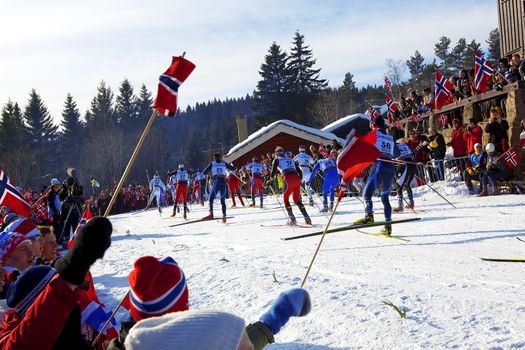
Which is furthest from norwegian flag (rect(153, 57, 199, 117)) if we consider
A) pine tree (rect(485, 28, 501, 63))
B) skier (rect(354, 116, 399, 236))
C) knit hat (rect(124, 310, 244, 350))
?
pine tree (rect(485, 28, 501, 63))

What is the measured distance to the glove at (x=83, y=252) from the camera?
217cm

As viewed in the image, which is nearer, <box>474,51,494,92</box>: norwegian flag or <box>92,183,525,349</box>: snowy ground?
<box>92,183,525,349</box>: snowy ground

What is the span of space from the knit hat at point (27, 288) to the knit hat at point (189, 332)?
1.39 meters

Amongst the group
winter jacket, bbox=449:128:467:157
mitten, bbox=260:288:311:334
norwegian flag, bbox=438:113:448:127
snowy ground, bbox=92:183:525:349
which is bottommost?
snowy ground, bbox=92:183:525:349

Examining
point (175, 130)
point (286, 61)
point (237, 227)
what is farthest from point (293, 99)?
point (175, 130)

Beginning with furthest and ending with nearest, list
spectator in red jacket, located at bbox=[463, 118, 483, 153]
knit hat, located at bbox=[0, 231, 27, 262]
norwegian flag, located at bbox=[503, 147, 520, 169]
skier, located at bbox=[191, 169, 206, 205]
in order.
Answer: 1. skier, located at bbox=[191, 169, 206, 205]
2. spectator in red jacket, located at bbox=[463, 118, 483, 153]
3. norwegian flag, located at bbox=[503, 147, 520, 169]
4. knit hat, located at bbox=[0, 231, 27, 262]

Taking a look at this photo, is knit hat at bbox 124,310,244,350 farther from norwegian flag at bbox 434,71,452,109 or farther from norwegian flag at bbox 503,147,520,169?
norwegian flag at bbox 434,71,452,109

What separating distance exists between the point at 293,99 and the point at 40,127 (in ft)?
135

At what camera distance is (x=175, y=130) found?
155000 mm

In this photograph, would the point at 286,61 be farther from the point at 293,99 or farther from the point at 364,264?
the point at 364,264

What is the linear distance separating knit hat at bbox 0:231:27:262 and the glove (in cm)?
229

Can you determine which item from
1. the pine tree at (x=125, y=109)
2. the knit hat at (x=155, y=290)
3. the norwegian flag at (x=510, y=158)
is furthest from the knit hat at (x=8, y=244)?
the pine tree at (x=125, y=109)

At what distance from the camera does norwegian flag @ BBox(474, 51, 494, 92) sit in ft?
51.9

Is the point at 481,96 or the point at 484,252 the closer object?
the point at 484,252
